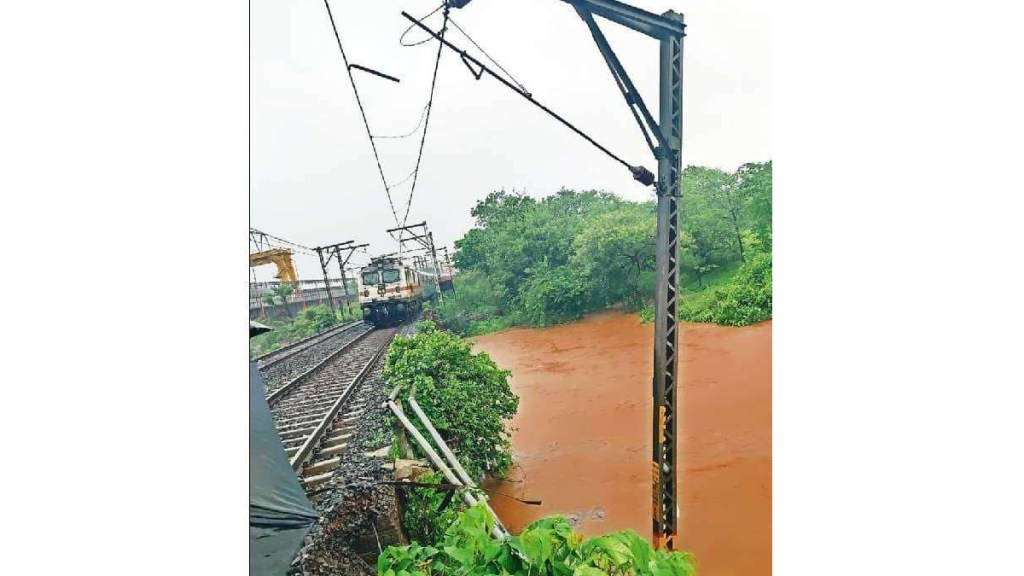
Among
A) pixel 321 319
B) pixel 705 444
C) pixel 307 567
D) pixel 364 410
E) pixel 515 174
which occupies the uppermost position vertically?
pixel 515 174

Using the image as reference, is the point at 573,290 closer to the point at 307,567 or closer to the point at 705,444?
the point at 705,444

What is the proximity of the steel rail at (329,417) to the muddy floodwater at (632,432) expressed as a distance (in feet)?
1.30

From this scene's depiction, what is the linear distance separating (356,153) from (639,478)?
1.72m

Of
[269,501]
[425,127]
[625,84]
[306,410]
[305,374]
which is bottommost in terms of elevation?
[269,501]

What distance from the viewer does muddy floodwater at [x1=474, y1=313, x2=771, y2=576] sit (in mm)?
2051

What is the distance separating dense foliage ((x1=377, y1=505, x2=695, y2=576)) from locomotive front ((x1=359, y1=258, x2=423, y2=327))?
91cm

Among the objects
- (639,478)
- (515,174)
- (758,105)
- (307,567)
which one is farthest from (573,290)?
(307,567)

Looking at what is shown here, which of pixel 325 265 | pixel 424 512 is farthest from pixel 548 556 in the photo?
pixel 325 265

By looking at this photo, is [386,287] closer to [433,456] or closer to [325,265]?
[325,265]

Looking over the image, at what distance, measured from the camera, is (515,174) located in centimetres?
203

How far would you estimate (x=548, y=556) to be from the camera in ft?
3.43

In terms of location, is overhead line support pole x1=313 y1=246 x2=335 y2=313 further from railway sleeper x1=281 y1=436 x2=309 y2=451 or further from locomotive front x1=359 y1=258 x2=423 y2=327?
railway sleeper x1=281 y1=436 x2=309 y2=451

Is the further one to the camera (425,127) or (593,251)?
(593,251)

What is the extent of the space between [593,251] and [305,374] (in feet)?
3.98
